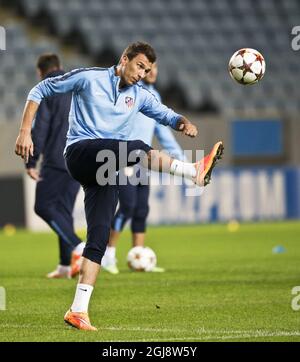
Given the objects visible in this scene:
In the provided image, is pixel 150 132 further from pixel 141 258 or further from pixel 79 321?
pixel 79 321

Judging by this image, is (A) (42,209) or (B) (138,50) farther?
(A) (42,209)

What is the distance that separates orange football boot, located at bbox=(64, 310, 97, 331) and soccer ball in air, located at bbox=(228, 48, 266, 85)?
278 cm

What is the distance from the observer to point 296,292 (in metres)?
9.05

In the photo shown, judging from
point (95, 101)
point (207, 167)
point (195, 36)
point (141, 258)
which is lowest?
point (141, 258)

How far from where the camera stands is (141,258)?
36.9 feet

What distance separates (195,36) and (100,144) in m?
19.2

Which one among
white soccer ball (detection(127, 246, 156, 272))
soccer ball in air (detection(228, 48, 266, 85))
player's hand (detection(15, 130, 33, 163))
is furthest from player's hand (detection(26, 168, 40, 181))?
player's hand (detection(15, 130, 33, 163))

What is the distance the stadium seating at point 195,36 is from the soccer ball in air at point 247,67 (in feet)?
48.1

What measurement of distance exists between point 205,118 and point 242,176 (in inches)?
75.4

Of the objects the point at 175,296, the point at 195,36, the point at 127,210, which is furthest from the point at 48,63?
the point at 195,36

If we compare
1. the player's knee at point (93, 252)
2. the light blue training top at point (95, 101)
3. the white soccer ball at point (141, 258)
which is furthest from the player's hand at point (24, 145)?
the white soccer ball at point (141, 258)

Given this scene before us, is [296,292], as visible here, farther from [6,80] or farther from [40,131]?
[6,80]

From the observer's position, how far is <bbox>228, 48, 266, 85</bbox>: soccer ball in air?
8844 millimetres
